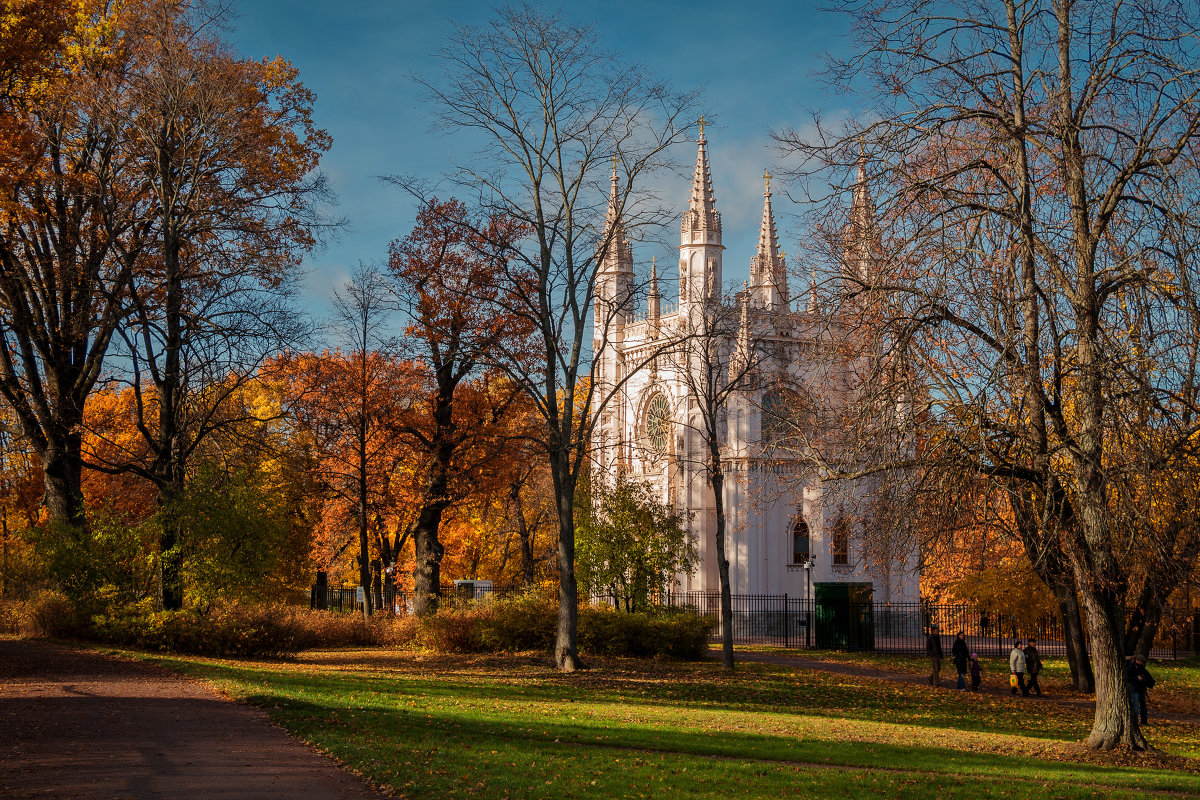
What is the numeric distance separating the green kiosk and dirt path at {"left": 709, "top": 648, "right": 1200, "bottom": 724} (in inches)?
131

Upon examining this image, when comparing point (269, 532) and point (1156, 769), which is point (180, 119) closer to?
point (269, 532)

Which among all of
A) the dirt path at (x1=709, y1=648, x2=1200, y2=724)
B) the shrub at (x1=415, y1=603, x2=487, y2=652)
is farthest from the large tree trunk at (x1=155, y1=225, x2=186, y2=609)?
the dirt path at (x1=709, y1=648, x2=1200, y2=724)

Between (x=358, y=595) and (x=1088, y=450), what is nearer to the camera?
(x=1088, y=450)

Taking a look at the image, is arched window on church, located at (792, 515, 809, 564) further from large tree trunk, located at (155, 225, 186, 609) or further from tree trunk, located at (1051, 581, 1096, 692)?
large tree trunk, located at (155, 225, 186, 609)

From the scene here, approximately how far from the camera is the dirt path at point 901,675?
845 inches

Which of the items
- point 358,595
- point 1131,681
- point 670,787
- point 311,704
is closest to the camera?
point 670,787

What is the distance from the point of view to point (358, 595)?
49.5 meters

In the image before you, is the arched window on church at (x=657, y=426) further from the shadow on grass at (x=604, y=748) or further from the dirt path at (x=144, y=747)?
the dirt path at (x=144, y=747)

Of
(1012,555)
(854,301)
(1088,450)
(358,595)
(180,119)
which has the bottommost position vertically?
(358,595)

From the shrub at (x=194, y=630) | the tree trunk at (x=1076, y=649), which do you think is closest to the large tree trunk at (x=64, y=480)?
the shrub at (x=194, y=630)

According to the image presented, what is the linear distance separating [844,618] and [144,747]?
28838 mm

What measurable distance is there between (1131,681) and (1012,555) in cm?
885

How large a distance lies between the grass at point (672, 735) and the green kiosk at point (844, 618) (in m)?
12.5

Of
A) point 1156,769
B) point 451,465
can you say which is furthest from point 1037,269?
point 451,465
